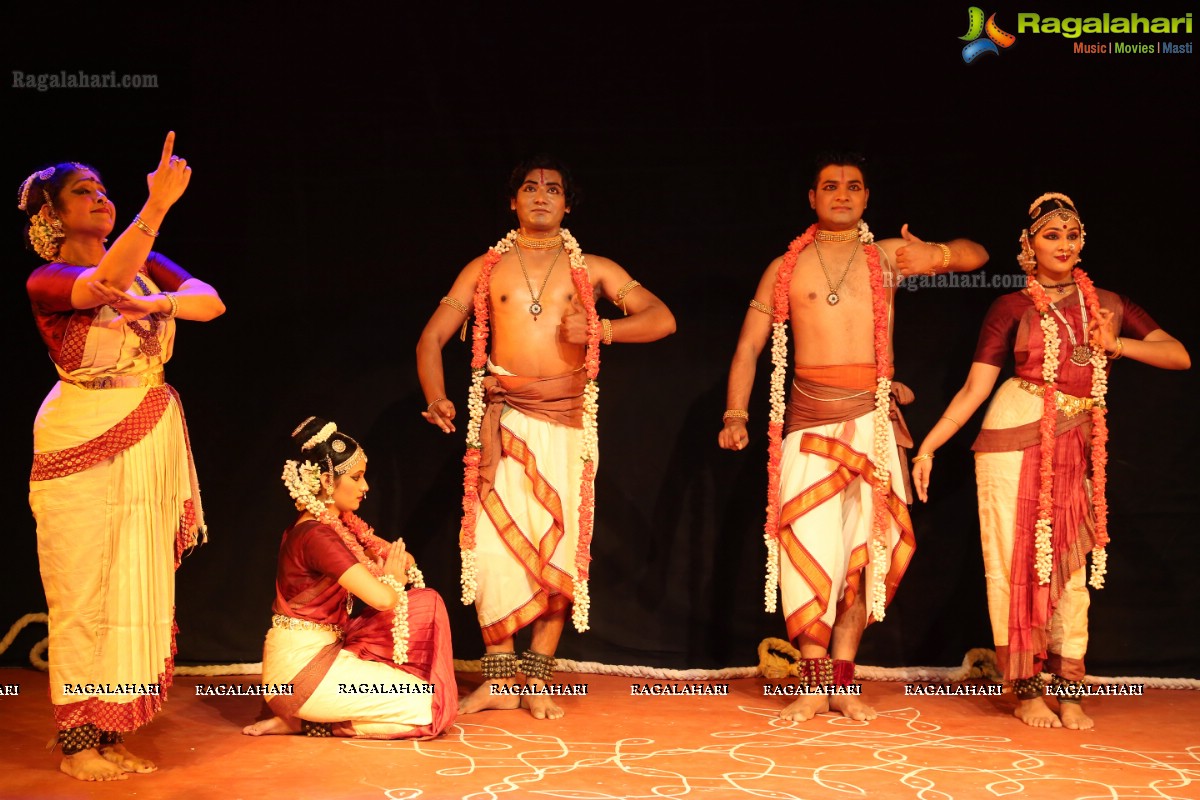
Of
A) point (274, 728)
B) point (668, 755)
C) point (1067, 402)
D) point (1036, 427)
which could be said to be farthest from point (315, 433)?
point (1067, 402)

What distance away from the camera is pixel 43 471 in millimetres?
4000

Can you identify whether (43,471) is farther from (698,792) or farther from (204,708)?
(698,792)

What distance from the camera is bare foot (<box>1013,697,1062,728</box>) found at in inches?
184

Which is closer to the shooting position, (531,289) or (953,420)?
(953,420)

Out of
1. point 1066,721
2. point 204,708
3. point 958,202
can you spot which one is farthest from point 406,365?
point 1066,721

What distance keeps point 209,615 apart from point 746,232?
8.76ft

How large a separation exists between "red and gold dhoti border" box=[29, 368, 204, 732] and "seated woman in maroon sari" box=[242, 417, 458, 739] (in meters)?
0.49

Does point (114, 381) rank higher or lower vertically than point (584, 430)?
higher

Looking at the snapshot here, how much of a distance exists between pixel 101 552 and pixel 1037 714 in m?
3.02

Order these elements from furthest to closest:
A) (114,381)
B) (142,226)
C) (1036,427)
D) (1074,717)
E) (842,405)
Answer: (842,405)
(1036,427)
(1074,717)
(114,381)
(142,226)

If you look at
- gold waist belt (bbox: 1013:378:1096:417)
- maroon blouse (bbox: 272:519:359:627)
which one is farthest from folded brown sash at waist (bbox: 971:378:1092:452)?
maroon blouse (bbox: 272:519:359:627)

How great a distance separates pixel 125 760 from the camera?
13.2 ft

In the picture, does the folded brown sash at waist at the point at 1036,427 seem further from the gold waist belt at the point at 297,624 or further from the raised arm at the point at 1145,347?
the gold waist belt at the point at 297,624

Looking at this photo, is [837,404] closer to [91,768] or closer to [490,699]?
[490,699]
